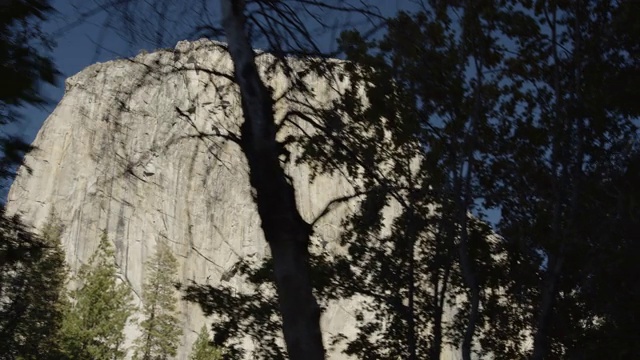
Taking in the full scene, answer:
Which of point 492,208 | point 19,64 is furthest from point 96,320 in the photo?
point 19,64

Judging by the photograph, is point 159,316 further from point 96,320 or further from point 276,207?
point 276,207

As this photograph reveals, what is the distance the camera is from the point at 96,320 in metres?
37.3

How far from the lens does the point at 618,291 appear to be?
23.7ft

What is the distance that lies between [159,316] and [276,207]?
4698 centimetres

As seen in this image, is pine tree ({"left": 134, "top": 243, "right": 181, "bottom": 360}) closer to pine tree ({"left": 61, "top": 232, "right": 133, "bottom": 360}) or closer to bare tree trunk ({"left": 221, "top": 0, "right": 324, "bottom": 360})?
pine tree ({"left": 61, "top": 232, "right": 133, "bottom": 360})

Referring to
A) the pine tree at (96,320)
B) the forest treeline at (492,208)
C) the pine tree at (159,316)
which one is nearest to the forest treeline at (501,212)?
the forest treeline at (492,208)

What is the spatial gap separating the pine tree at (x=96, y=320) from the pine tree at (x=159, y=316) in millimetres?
7743

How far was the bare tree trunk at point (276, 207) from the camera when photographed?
3.25m

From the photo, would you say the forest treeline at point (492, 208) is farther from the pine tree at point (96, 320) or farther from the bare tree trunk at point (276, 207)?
the pine tree at point (96, 320)

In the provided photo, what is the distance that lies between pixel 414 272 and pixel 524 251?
2326 mm

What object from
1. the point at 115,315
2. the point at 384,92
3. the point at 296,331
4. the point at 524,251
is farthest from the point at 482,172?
the point at 115,315

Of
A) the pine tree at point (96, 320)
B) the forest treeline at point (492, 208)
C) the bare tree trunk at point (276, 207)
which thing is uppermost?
the pine tree at point (96, 320)

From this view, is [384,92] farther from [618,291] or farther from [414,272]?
[414,272]

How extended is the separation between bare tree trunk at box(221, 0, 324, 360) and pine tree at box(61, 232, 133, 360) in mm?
33920
